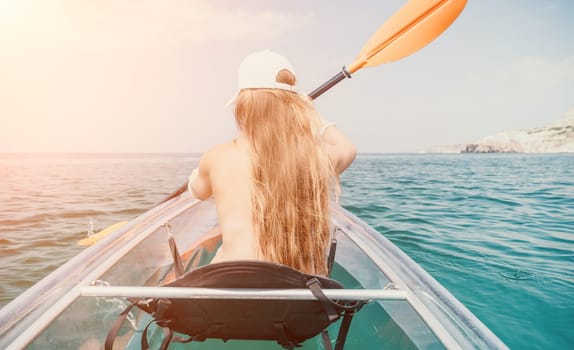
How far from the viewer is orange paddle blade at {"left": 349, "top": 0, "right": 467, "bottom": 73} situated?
10.9 ft

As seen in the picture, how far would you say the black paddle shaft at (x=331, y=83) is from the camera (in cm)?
329

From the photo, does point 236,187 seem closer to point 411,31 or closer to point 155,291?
point 155,291

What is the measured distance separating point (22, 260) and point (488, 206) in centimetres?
926

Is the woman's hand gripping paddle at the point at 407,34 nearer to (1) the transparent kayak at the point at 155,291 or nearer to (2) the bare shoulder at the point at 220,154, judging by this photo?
(1) the transparent kayak at the point at 155,291

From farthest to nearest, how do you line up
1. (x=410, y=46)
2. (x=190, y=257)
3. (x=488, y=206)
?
(x=488, y=206) < (x=410, y=46) < (x=190, y=257)

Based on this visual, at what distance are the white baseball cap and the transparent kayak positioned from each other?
901 millimetres

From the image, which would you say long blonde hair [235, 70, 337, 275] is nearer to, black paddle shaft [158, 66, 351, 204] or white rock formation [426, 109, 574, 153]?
black paddle shaft [158, 66, 351, 204]

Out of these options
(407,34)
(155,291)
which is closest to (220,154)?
(155,291)

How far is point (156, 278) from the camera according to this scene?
2705 mm

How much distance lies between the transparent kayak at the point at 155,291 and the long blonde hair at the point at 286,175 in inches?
12.1

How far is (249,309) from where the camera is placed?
131 cm

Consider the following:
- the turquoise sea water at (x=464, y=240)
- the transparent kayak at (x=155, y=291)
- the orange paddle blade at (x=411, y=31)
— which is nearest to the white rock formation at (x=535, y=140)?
the turquoise sea water at (x=464, y=240)

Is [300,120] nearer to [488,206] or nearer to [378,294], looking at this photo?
[378,294]

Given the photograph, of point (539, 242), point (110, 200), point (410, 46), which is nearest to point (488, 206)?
point (539, 242)
